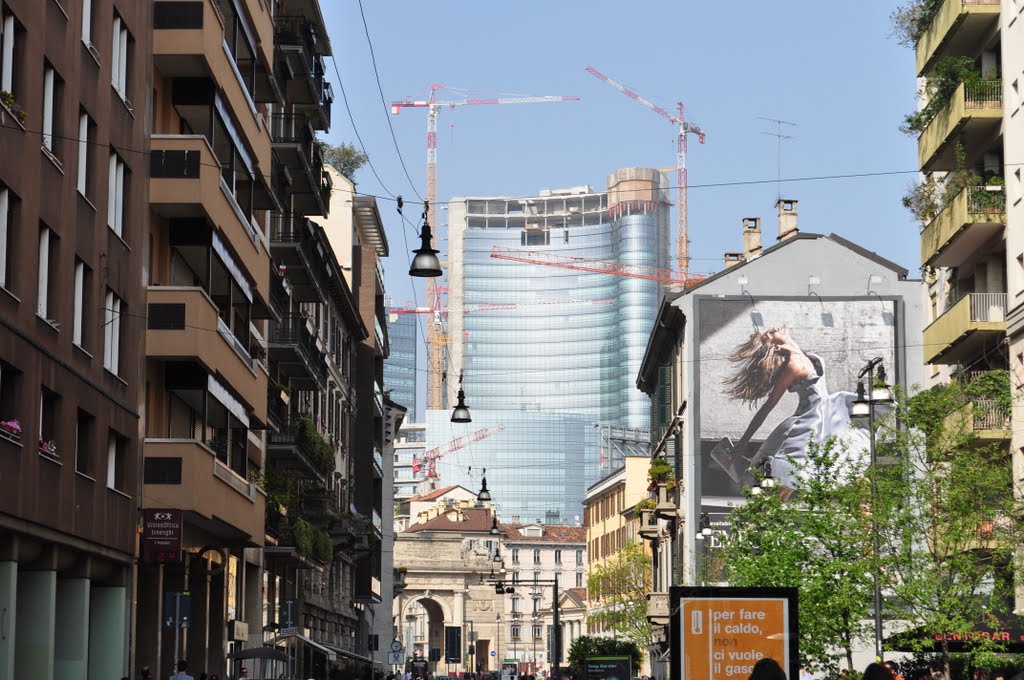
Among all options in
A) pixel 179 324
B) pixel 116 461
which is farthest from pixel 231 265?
pixel 116 461

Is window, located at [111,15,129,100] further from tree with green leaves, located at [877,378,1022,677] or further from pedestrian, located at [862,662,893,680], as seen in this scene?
pedestrian, located at [862,662,893,680]

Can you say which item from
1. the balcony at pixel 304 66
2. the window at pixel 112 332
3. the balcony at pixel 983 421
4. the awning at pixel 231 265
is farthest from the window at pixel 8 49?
the balcony at pixel 304 66

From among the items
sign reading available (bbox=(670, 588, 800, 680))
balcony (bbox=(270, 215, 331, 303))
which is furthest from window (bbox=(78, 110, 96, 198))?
balcony (bbox=(270, 215, 331, 303))

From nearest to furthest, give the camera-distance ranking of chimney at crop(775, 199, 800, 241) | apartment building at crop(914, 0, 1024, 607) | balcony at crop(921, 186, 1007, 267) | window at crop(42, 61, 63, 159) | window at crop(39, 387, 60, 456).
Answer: window at crop(42, 61, 63, 159)
window at crop(39, 387, 60, 456)
apartment building at crop(914, 0, 1024, 607)
balcony at crop(921, 186, 1007, 267)
chimney at crop(775, 199, 800, 241)

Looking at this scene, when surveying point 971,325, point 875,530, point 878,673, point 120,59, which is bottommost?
point 878,673

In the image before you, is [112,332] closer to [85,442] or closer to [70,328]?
[85,442]

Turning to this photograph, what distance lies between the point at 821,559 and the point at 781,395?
30.6 m

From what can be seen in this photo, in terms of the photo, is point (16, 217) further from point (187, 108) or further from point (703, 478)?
point (703, 478)

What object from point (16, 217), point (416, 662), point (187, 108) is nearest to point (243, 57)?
point (187, 108)

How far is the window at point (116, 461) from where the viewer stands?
3222 cm

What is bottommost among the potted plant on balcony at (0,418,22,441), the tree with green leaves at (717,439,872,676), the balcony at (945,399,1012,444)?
the tree with green leaves at (717,439,872,676)

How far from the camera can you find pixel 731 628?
20062 mm

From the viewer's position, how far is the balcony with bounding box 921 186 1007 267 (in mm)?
41250

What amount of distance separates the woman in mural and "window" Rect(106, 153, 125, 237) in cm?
4175
